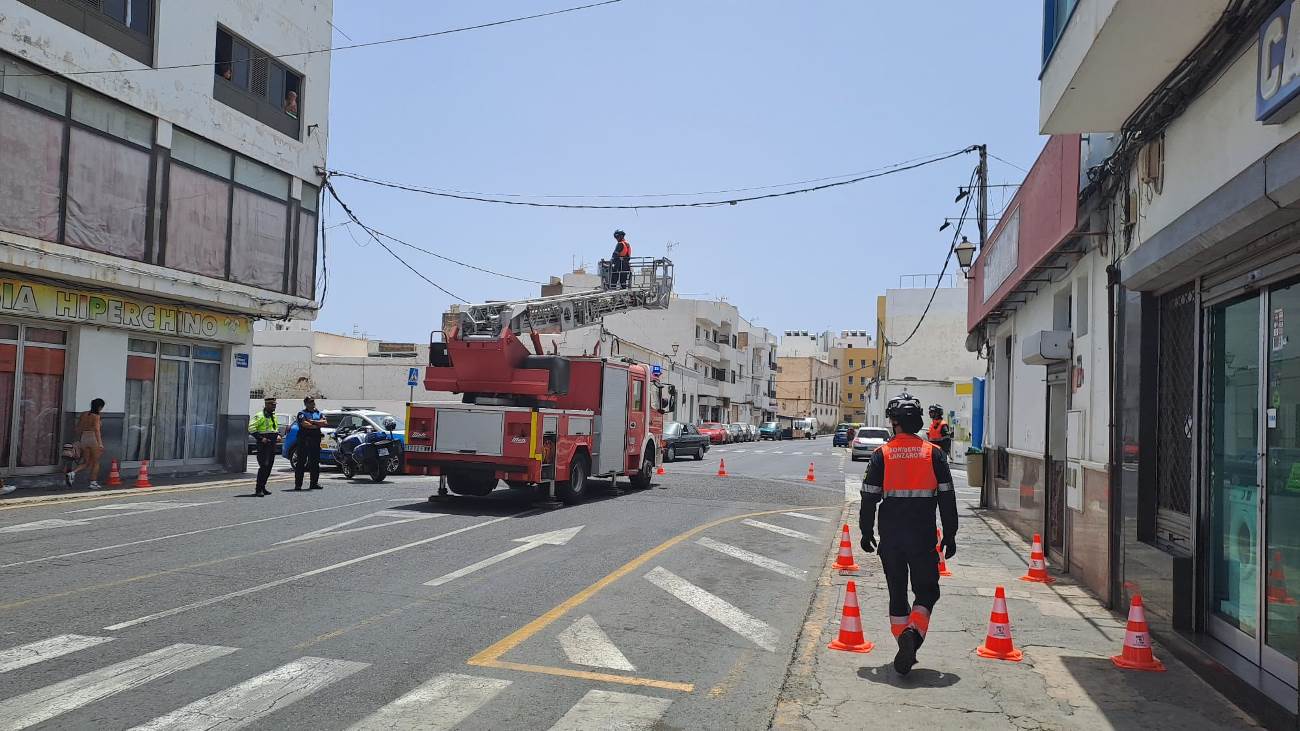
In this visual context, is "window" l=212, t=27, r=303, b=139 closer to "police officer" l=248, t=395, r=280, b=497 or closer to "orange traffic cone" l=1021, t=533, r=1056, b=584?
"police officer" l=248, t=395, r=280, b=497

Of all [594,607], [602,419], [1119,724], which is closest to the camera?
[1119,724]

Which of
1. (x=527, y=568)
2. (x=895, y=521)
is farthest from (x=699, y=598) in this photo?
(x=895, y=521)

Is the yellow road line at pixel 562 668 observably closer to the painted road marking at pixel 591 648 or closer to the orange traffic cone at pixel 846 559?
the painted road marking at pixel 591 648

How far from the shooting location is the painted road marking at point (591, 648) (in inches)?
250

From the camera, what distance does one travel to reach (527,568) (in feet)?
32.4

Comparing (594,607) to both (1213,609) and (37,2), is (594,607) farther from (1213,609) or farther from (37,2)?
(37,2)

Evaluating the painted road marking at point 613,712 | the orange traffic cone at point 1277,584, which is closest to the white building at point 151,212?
the painted road marking at point 613,712

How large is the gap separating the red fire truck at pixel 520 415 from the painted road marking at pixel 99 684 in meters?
8.76

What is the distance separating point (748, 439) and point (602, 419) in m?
54.2

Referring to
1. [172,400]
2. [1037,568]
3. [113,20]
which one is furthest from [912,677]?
[172,400]

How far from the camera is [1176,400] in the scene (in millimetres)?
7652

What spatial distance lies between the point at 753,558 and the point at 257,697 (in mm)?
6967

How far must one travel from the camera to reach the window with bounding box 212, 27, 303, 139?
2070 centimetres

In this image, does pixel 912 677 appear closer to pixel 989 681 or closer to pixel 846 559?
pixel 989 681
